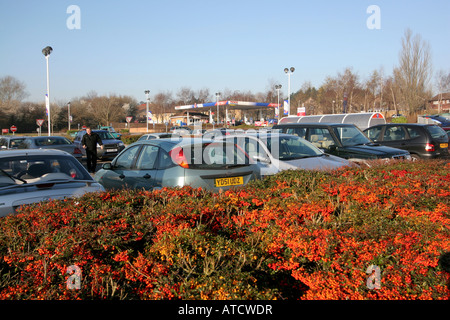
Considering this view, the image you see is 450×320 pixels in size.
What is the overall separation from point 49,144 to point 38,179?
11538mm

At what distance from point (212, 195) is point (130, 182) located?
2.89 m

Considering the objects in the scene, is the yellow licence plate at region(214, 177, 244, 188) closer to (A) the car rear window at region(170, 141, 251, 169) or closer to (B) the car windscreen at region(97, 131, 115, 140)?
(A) the car rear window at region(170, 141, 251, 169)

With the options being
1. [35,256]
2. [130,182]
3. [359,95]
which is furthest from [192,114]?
[35,256]

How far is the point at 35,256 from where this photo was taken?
2912 mm

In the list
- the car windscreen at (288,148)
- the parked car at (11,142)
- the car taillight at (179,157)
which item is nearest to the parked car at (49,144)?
the parked car at (11,142)

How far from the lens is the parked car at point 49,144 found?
1591cm

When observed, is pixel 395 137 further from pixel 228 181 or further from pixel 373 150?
pixel 228 181

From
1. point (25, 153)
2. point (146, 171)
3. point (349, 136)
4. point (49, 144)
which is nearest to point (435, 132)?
point (349, 136)

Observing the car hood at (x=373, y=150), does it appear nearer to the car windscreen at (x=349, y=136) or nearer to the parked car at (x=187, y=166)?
the car windscreen at (x=349, y=136)

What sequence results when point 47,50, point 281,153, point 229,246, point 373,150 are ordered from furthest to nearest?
point 47,50 < point 373,150 < point 281,153 < point 229,246

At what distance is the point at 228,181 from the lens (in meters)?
A: 6.38

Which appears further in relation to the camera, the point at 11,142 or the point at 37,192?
the point at 11,142

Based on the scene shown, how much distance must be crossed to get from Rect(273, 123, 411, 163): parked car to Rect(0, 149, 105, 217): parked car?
7.15m

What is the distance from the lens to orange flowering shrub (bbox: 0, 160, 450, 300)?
8.49 ft
